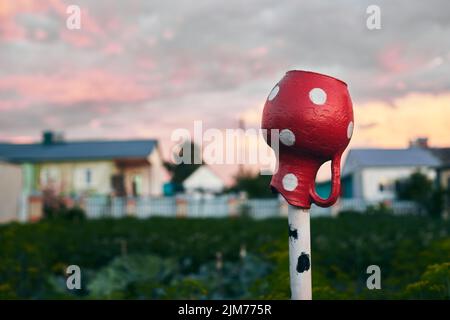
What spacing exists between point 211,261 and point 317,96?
6.83m

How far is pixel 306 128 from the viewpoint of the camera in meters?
2.86

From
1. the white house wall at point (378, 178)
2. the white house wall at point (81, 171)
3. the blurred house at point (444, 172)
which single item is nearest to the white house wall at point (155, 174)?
the white house wall at point (81, 171)

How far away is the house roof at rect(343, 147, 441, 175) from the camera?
1049 inches

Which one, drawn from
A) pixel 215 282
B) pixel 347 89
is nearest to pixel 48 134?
pixel 215 282

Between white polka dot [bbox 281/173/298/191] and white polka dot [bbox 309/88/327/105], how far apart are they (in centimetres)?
43

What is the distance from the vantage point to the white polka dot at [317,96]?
287 centimetres

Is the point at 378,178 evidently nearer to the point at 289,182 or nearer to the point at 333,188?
the point at 333,188

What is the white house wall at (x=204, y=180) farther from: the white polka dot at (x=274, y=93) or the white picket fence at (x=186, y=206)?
the white polka dot at (x=274, y=93)

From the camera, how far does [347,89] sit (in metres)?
3.06

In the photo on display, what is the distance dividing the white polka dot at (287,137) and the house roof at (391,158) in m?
24.1

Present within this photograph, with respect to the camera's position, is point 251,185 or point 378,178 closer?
point 378,178
